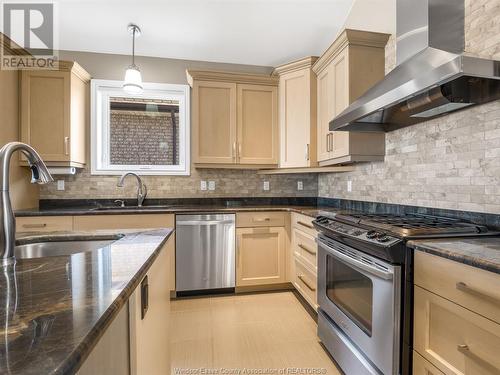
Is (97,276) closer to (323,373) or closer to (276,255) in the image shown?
(323,373)

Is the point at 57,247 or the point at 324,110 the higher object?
the point at 324,110

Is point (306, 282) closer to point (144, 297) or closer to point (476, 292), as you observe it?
point (476, 292)

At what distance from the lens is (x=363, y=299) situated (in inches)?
59.8

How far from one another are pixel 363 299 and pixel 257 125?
7.19ft

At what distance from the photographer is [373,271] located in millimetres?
1364

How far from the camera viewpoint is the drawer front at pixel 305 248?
7.54ft

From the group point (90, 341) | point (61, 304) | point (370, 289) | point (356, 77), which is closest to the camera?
point (90, 341)

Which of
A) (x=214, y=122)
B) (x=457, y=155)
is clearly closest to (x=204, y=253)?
(x=214, y=122)

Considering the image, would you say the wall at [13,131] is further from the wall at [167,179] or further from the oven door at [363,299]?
the oven door at [363,299]

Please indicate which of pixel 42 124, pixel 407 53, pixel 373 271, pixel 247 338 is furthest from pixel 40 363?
pixel 42 124

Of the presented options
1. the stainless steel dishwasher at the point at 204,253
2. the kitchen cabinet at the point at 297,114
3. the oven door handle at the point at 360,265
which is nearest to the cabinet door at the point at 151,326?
the oven door handle at the point at 360,265

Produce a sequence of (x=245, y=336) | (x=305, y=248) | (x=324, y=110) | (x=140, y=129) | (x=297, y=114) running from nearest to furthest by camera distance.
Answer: (x=245, y=336)
(x=305, y=248)
(x=324, y=110)
(x=297, y=114)
(x=140, y=129)

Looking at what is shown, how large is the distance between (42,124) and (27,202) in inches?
33.1

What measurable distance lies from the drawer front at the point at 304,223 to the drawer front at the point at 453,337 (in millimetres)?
1131
